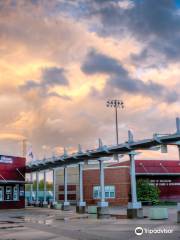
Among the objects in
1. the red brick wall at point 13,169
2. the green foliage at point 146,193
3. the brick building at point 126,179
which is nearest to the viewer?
the red brick wall at point 13,169

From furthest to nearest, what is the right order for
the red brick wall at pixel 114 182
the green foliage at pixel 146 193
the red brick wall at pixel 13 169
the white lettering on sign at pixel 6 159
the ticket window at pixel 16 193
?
1. the red brick wall at pixel 114 182
2. the green foliage at pixel 146 193
3. the ticket window at pixel 16 193
4. the white lettering on sign at pixel 6 159
5. the red brick wall at pixel 13 169

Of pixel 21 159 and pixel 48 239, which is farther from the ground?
pixel 21 159

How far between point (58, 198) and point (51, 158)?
3232 centimetres

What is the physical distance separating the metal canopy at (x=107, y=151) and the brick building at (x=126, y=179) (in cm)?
1775

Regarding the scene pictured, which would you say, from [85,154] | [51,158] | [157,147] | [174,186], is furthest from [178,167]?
[157,147]

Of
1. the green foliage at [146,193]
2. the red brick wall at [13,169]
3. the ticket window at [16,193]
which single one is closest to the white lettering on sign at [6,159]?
the red brick wall at [13,169]

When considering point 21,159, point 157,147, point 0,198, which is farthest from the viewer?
point 21,159

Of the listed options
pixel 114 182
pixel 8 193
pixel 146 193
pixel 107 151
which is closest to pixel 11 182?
pixel 8 193

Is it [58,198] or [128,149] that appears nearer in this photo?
[128,149]

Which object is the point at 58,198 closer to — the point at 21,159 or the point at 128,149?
the point at 21,159

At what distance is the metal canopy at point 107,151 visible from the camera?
27609mm

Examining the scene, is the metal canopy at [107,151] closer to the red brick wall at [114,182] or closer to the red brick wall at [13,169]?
the red brick wall at [13,169]

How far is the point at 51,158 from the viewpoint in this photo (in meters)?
46.1

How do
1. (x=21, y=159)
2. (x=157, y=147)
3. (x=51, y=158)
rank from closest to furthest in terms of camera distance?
(x=157, y=147), (x=51, y=158), (x=21, y=159)
